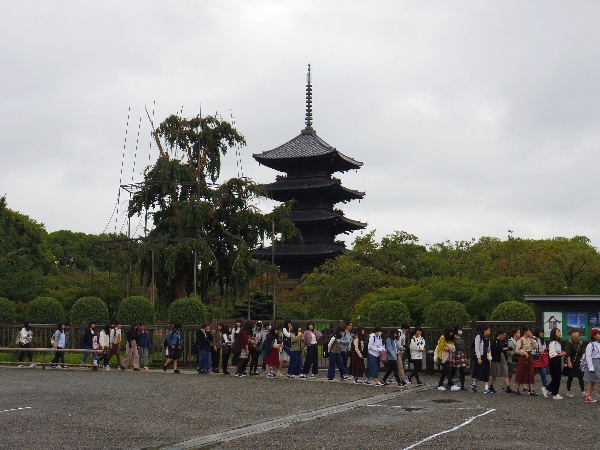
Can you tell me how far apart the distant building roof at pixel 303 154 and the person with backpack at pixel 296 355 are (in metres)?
37.9

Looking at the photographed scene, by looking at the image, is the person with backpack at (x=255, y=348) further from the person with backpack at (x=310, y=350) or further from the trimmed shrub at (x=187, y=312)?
the trimmed shrub at (x=187, y=312)

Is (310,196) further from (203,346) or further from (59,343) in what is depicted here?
(203,346)

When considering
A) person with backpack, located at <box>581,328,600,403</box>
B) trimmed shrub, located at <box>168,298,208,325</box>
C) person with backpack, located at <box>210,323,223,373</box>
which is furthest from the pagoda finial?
person with backpack, located at <box>581,328,600,403</box>

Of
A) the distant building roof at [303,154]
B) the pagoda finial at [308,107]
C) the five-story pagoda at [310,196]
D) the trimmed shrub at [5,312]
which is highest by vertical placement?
the pagoda finial at [308,107]

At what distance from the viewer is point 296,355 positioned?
22094 millimetres

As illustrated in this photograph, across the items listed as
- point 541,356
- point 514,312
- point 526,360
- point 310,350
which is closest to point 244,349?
point 310,350

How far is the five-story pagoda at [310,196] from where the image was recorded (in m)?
60.1

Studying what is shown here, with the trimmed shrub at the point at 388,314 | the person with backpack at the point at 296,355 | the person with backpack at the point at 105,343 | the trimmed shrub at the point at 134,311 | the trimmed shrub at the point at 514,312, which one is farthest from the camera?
the trimmed shrub at the point at 388,314

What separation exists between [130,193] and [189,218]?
342 cm

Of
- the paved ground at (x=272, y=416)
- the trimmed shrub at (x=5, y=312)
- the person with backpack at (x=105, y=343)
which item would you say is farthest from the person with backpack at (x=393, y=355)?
the trimmed shrub at (x=5, y=312)

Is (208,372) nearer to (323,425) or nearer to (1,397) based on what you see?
(1,397)

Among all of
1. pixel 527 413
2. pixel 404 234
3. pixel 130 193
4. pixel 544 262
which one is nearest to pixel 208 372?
pixel 527 413

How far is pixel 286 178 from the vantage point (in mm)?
62375

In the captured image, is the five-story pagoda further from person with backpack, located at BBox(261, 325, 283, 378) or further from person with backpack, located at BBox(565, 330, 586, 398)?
person with backpack, located at BBox(565, 330, 586, 398)
